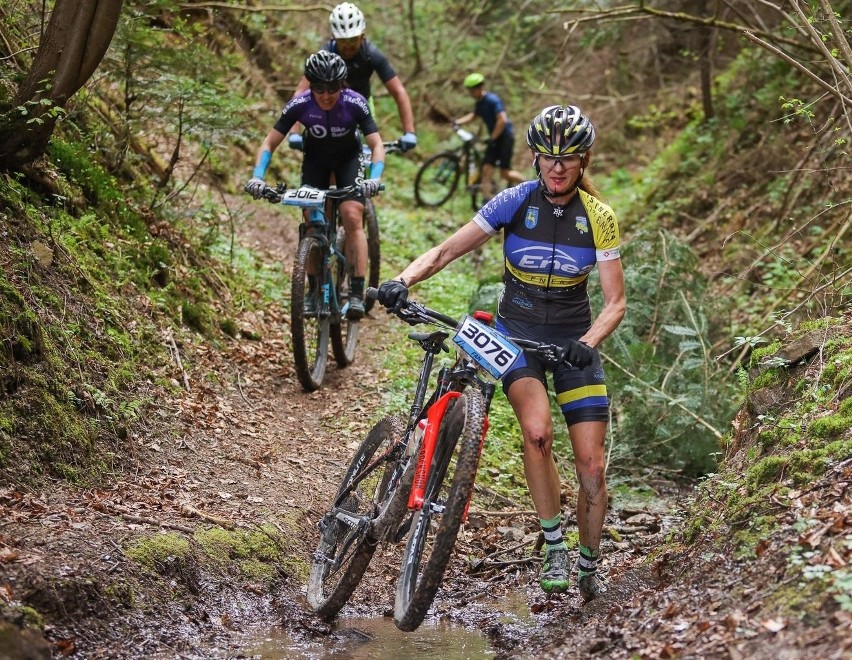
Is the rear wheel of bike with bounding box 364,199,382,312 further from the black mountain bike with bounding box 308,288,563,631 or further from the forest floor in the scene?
the black mountain bike with bounding box 308,288,563,631

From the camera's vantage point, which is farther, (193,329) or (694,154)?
(694,154)

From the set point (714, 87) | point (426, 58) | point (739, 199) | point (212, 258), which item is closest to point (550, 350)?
point (212, 258)

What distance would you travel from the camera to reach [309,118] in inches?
314

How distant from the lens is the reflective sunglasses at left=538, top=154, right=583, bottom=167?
4.84m

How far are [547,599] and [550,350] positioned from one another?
1.73 metres

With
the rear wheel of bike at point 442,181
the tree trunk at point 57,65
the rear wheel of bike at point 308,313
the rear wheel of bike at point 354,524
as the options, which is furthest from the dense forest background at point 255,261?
the rear wheel of bike at point 354,524

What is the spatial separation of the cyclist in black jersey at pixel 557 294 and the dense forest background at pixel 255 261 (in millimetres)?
758

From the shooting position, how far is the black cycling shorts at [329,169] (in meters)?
8.27

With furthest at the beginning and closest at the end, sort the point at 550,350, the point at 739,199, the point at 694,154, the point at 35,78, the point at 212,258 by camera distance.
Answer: the point at 694,154 < the point at 739,199 < the point at 212,258 < the point at 35,78 < the point at 550,350

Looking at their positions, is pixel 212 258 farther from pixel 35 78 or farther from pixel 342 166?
pixel 35 78

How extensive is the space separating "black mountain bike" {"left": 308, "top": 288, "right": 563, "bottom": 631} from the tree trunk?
3.19m

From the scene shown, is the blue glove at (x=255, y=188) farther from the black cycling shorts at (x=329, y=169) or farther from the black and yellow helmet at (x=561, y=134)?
the black and yellow helmet at (x=561, y=134)

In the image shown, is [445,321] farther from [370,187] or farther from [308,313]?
[370,187]

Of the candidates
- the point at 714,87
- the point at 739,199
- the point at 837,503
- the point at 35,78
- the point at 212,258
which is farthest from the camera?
the point at 714,87
